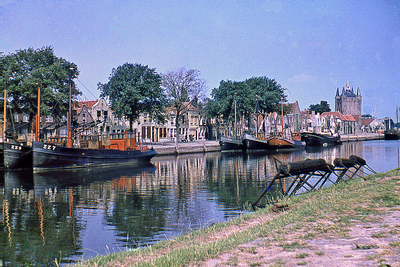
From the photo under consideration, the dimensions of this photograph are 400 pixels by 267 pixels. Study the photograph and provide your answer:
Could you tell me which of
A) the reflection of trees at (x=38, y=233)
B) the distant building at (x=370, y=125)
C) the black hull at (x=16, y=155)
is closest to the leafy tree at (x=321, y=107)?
the distant building at (x=370, y=125)

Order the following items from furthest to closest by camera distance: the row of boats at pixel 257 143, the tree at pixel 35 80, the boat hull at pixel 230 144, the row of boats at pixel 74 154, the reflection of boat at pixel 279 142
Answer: the reflection of boat at pixel 279 142, the row of boats at pixel 257 143, the boat hull at pixel 230 144, the tree at pixel 35 80, the row of boats at pixel 74 154

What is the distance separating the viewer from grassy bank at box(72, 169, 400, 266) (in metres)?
6.56

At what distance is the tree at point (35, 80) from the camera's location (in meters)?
44.9

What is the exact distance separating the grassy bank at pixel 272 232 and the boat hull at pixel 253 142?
51.0 metres

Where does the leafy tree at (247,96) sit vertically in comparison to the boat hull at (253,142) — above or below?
above

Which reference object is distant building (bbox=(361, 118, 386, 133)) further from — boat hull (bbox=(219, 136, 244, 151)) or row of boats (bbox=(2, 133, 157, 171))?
row of boats (bbox=(2, 133, 157, 171))

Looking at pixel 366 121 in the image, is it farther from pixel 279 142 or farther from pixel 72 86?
pixel 72 86

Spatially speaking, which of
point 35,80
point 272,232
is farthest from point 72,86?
point 272,232

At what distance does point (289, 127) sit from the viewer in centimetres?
12062

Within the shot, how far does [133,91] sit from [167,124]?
2900 centimetres

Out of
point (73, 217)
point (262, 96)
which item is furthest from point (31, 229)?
point (262, 96)

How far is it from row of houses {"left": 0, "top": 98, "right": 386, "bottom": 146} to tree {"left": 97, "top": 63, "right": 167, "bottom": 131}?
316 centimetres

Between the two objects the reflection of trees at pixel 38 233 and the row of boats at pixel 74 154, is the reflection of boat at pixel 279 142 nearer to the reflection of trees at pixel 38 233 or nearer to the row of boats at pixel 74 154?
the row of boats at pixel 74 154

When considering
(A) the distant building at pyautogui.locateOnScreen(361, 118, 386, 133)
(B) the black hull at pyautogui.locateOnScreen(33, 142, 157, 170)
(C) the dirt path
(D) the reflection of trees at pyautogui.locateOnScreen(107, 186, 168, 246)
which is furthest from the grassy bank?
(A) the distant building at pyautogui.locateOnScreen(361, 118, 386, 133)
